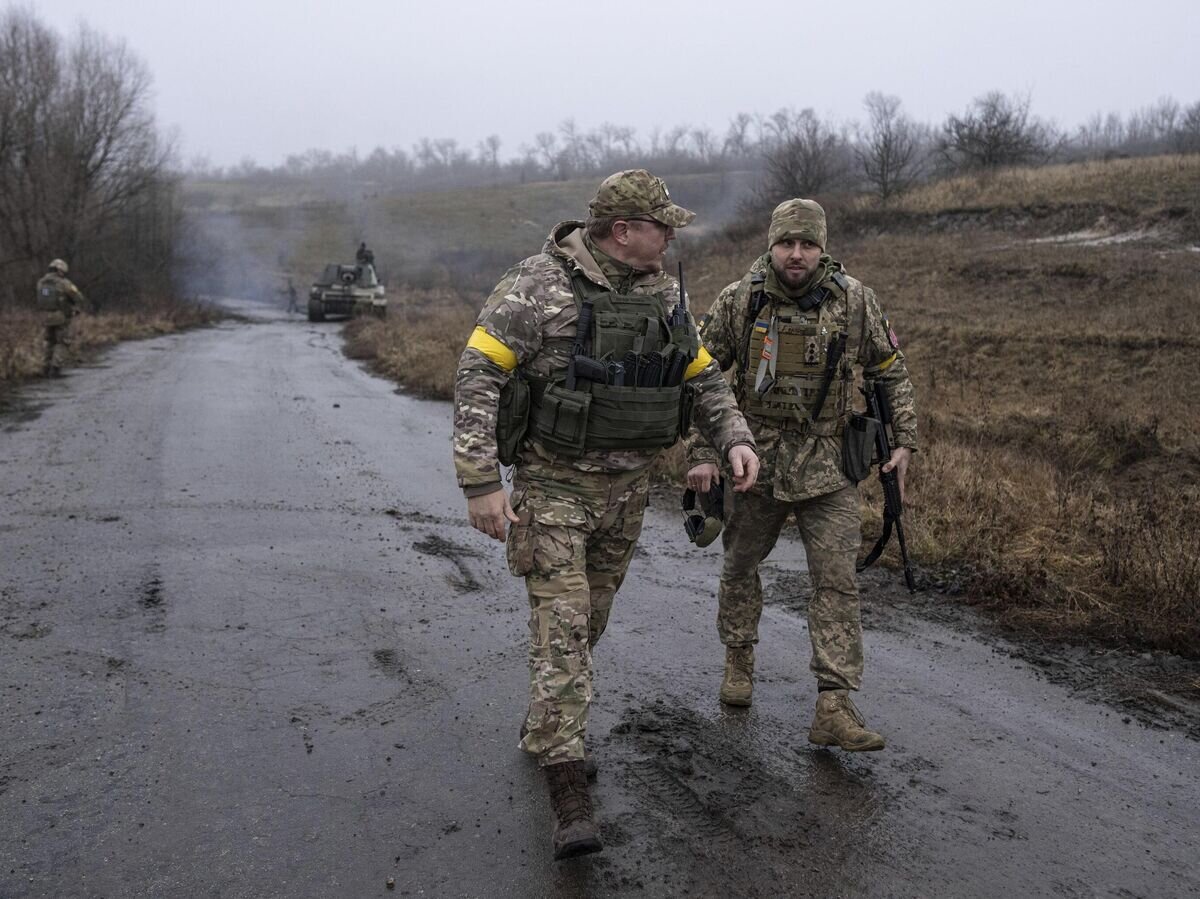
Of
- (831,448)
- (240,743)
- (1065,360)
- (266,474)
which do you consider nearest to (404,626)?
(240,743)

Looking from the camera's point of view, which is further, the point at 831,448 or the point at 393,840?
the point at 831,448

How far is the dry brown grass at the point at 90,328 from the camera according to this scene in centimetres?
1519

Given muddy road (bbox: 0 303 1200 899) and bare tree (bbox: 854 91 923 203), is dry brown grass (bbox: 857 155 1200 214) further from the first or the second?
muddy road (bbox: 0 303 1200 899)

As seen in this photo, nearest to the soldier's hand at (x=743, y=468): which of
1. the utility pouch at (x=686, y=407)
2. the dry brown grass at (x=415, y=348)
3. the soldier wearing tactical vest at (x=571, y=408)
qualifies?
the soldier wearing tactical vest at (x=571, y=408)

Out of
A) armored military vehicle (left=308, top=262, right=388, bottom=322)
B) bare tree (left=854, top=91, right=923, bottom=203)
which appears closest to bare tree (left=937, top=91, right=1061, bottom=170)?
bare tree (left=854, top=91, right=923, bottom=203)

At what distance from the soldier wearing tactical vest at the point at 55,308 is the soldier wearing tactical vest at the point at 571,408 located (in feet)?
47.5

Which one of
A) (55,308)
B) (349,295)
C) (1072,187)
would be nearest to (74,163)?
(349,295)

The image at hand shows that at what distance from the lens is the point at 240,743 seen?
3564 millimetres

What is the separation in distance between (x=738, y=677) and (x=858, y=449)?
105 cm

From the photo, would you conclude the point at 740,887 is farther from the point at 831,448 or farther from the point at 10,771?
the point at 10,771

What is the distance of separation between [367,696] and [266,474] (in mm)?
4801

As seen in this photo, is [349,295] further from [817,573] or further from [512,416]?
[512,416]

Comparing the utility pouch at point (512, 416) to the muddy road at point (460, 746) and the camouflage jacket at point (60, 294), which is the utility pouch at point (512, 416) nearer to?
the muddy road at point (460, 746)

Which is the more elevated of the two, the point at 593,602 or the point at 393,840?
the point at 593,602
